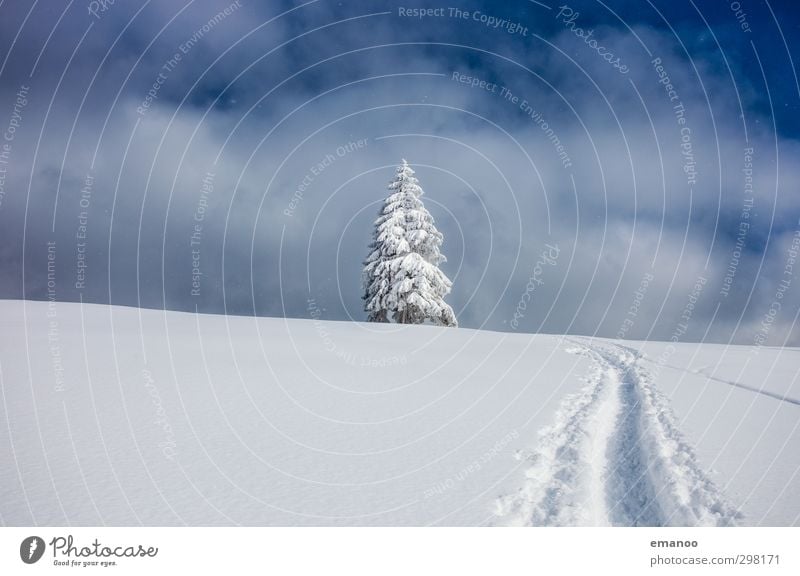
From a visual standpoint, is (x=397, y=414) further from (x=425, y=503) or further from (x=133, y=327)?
(x=133, y=327)

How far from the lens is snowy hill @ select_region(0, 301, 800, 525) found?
415 centimetres

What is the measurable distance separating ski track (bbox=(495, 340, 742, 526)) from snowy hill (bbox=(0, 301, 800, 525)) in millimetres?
27

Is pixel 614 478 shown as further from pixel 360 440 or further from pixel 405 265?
pixel 405 265

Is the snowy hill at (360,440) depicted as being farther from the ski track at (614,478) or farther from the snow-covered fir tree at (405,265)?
the snow-covered fir tree at (405,265)

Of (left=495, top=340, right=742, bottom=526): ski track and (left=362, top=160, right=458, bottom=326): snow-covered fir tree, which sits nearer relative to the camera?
(left=495, top=340, right=742, bottom=526): ski track

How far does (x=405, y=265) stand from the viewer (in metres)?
26.3

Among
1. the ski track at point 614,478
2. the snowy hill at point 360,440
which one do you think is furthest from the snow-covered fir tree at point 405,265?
the ski track at point 614,478

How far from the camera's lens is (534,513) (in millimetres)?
4199

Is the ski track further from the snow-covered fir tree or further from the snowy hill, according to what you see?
the snow-covered fir tree

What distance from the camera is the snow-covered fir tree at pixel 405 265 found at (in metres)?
26.6

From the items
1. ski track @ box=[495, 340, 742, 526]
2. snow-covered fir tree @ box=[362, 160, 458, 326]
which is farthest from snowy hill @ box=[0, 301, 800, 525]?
snow-covered fir tree @ box=[362, 160, 458, 326]

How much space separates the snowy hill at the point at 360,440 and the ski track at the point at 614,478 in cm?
3
